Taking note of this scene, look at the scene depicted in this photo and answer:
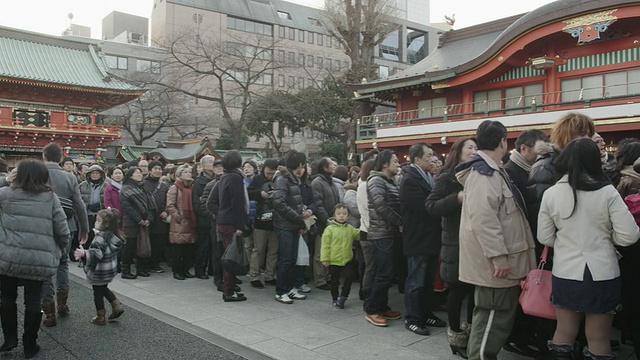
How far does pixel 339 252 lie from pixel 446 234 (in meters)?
1.66

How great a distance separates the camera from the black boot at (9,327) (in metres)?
4.00

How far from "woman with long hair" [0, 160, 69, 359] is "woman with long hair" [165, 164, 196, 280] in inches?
120

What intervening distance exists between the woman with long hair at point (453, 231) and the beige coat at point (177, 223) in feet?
14.1

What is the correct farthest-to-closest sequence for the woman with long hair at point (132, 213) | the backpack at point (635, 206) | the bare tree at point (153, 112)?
the bare tree at point (153, 112)
the woman with long hair at point (132, 213)
the backpack at point (635, 206)

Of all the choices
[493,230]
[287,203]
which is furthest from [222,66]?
[493,230]

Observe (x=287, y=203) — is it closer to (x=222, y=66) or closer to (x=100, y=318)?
(x=100, y=318)

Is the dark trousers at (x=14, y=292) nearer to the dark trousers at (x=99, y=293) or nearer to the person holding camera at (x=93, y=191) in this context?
the dark trousers at (x=99, y=293)

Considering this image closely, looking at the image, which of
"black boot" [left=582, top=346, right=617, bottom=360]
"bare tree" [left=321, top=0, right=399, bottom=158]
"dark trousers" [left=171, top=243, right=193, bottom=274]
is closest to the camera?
"black boot" [left=582, top=346, right=617, bottom=360]

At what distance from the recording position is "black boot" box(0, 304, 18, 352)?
4.00 meters

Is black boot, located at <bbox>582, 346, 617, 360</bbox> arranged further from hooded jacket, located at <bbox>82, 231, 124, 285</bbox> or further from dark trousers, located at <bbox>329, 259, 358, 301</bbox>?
hooded jacket, located at <bbox>82, 231, 124, 285</bbox>

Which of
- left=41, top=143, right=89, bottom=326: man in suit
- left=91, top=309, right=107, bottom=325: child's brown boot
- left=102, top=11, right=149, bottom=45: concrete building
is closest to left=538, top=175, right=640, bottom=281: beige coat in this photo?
left=91, top=309, right=107, bottom=325: child's brown boot

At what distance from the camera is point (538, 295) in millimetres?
3279

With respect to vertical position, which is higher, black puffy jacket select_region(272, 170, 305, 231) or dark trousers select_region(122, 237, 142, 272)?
black puffy jacket select_region(272, 170, 305, 231)

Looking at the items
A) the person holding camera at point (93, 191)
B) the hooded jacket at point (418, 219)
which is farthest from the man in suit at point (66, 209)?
the hooded jacket at point (418, 219)
